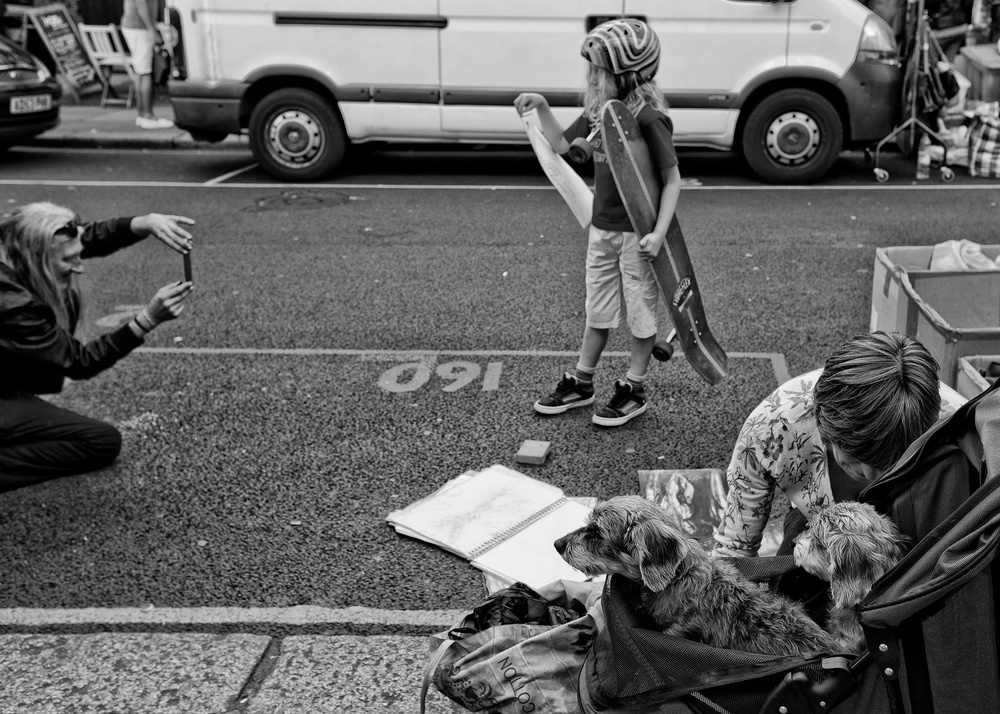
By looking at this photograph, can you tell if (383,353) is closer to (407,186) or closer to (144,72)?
(407,186)

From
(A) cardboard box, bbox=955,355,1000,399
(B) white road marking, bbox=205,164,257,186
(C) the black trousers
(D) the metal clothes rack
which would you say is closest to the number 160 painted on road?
(C) the black trousers

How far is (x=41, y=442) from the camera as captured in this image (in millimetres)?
4301

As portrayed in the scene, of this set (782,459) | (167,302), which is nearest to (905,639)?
(782,459)

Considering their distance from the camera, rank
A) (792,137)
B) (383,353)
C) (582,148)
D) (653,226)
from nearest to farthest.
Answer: (653,226), (582,148), (383,353), (792,137)

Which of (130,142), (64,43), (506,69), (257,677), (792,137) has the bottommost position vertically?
(257,677)

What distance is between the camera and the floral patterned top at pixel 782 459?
9.98ft

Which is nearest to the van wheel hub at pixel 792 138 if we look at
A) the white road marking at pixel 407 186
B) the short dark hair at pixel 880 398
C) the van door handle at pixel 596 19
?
the white road marking at pixel 407 186

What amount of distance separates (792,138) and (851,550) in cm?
816

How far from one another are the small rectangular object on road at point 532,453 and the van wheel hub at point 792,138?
6106 millimetres

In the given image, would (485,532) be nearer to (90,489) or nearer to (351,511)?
(351,511)

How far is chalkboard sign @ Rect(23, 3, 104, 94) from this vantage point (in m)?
14.5

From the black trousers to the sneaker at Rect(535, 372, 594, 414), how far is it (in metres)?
1.96

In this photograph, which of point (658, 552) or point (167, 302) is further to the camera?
point (167, 302)

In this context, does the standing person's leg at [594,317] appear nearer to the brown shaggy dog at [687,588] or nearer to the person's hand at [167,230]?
the person's hand at [167,230]
